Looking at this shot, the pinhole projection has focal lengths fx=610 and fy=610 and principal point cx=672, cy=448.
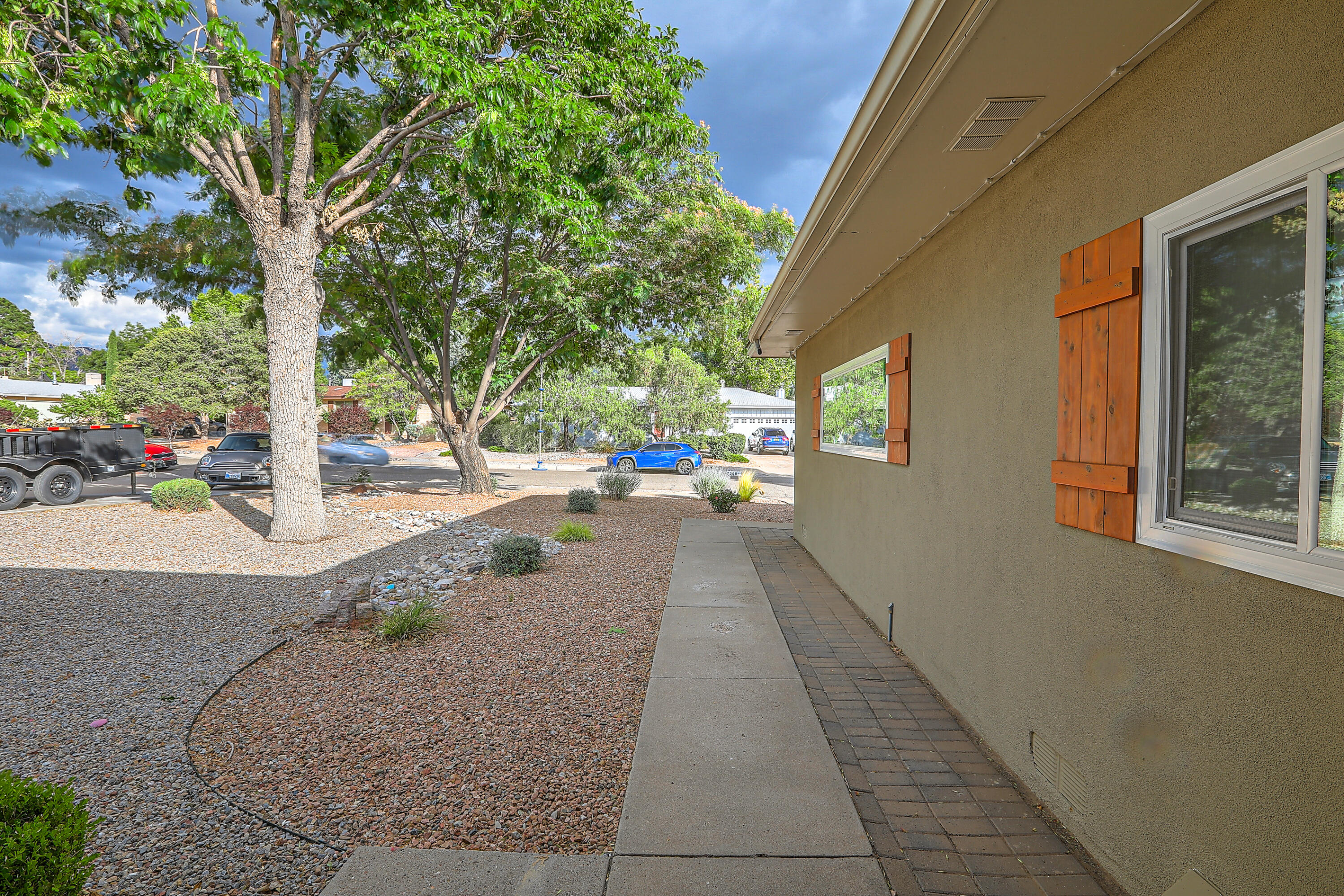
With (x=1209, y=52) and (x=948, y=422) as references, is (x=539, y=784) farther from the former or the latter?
(x=1209, y=52)

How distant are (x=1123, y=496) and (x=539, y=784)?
270cm

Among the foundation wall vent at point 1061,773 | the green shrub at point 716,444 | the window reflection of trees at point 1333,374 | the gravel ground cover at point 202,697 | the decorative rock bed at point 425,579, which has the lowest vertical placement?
the gravel ground cover at point 202,697

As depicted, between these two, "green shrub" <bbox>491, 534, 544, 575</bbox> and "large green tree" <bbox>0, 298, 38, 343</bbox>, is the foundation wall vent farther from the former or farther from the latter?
"large green tree" <bbox>0, 298, 38, 343</bbox>

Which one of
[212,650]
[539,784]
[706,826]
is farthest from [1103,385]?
[212,650]

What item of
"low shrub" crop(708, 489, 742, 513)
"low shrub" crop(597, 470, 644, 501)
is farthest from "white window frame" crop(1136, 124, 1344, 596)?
"low shrub" crop(597, 470, 644, 501)

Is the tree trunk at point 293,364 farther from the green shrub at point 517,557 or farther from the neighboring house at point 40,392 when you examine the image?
the neighboring house at point 40,392

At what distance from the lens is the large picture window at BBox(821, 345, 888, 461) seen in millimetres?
5383

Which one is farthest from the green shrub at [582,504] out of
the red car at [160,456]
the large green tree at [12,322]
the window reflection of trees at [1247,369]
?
the large green tree at [12,322]

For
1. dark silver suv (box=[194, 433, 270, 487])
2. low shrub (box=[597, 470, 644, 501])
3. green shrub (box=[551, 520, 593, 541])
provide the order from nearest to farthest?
1. green shrub (box=[551, 520, 593, 541])
2. low shrub (box=[597, 470, 644, 501])
3. dark silver suv (box=[194, 433, 270, 487])

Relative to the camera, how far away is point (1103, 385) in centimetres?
228

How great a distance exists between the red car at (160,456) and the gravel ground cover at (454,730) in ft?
58.4

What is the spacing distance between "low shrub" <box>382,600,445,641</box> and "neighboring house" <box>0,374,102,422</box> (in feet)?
145

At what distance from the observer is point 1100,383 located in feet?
7.57

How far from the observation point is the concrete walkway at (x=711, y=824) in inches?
84.2
